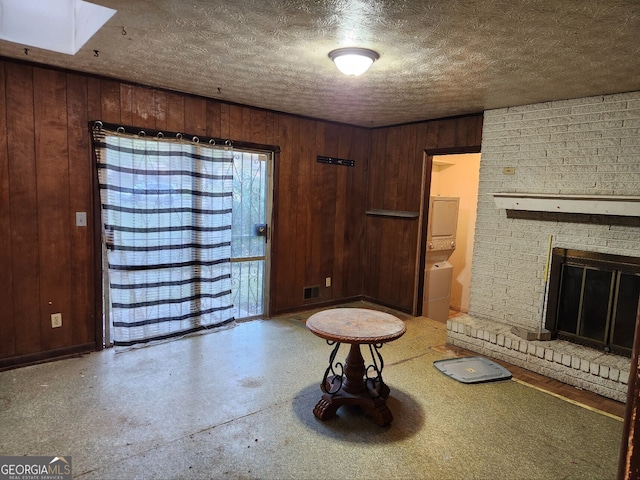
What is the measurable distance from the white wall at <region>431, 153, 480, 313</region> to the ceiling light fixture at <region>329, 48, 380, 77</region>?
10.6 ft

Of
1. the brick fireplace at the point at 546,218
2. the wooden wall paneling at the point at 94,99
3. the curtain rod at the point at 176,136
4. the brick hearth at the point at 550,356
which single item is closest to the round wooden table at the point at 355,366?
the brick hearth at the point at 550,356

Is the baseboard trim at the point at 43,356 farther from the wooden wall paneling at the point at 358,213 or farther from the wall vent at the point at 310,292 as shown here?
the wooden wall paneling at the point at 358,213

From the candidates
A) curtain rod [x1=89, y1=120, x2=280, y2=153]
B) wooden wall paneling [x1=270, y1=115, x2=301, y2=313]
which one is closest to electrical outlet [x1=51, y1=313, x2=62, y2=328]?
curtain rod [x1=89, y1=120, x2=280, y2=153]

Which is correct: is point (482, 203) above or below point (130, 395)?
above

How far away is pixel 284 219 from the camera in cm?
454

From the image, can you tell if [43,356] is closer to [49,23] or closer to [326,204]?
[49,23]

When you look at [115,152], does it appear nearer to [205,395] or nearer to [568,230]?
[205,395]

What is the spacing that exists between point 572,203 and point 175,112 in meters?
3.46

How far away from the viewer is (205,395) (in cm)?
280

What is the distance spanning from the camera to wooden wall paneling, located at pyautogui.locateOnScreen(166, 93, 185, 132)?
363 cm

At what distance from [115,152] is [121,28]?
1.33 meters

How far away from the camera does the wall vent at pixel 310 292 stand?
4.86m

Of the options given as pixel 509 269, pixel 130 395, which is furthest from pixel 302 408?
pixel 509 269

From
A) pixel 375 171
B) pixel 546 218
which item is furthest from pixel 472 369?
pixel 375 171
